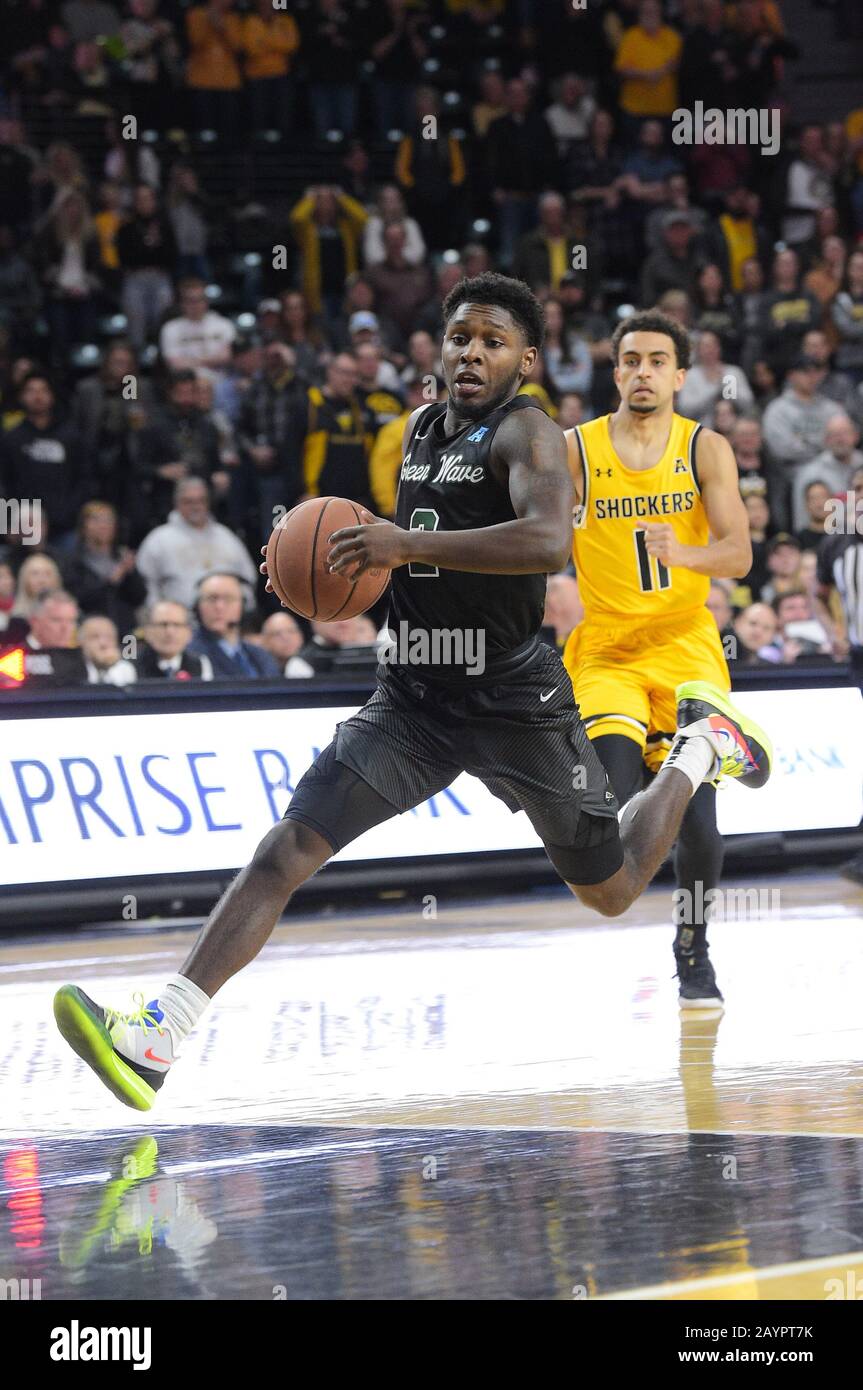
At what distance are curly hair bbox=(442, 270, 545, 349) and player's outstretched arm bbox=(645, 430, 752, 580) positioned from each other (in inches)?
55.3

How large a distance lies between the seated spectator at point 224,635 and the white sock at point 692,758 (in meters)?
4.59

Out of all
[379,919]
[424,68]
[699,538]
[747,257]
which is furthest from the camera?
[424,68]

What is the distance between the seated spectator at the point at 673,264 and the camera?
16.1 metres

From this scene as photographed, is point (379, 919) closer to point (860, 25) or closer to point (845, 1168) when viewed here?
point (845, 1168)

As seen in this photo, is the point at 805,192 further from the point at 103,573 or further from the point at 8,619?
the point at 8,619

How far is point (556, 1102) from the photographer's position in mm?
5477

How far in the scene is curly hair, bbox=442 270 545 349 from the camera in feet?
17.3

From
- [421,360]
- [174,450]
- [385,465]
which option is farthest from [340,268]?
[174,450]

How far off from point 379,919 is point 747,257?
9.01 m

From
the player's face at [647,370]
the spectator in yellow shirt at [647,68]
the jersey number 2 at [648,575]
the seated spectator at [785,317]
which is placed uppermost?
the spectator in yellow shirt at [647,68]

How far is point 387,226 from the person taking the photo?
15.3 m

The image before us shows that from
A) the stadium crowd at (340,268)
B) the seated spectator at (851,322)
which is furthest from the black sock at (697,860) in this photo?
the seated spectator at (851,322)

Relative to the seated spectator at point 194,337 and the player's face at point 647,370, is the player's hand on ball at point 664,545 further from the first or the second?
the seated spectator at point 194,337

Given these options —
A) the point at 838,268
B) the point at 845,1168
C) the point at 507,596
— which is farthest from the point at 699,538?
the point at 838,268
